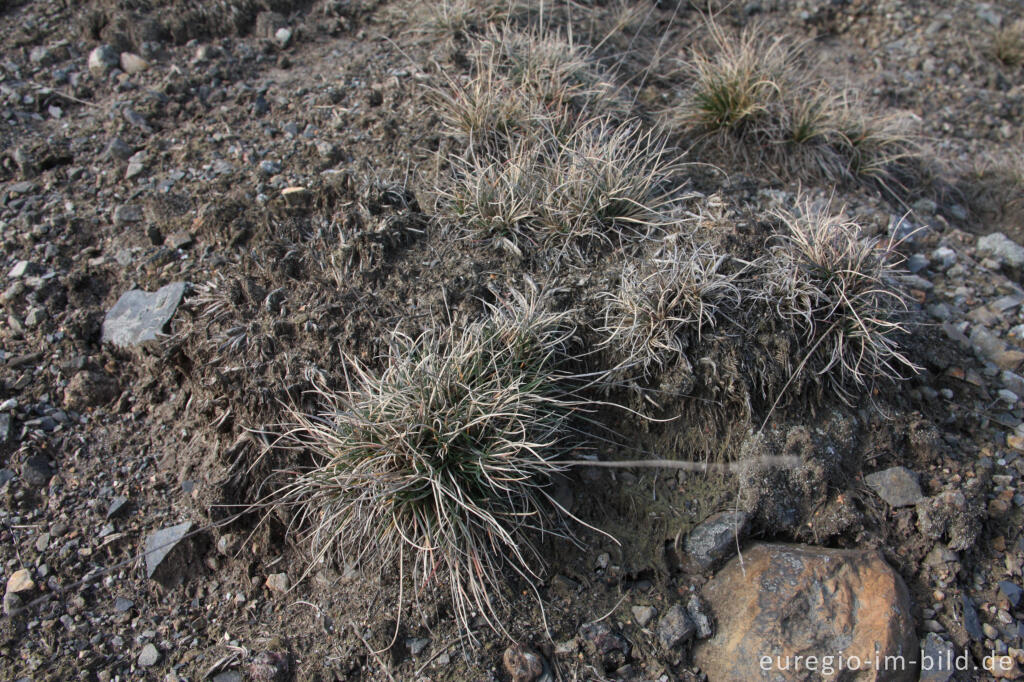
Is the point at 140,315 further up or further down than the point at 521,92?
further down

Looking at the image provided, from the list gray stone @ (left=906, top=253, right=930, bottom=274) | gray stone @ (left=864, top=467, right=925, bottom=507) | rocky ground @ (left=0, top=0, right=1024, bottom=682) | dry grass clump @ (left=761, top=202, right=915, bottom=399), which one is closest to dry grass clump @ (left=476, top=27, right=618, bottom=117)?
rocky ground @ (left=0, top=0, right=1024, bottom=682)

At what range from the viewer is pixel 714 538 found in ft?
9.89

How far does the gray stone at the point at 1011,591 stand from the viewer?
9.62 ft

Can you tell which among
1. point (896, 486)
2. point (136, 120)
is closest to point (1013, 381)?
point (896, 486)

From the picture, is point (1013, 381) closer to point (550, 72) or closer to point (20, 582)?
point (550, 72)

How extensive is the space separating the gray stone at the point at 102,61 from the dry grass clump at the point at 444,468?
8.93ft

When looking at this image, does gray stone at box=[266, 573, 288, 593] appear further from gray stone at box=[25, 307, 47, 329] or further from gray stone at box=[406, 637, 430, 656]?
gray stone at box=[25, 307, 47, 329]

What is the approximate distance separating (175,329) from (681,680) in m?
2.66

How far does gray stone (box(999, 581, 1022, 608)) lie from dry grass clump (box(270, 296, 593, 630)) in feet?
6.04

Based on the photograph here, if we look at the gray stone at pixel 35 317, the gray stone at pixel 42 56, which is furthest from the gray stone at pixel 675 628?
the gray stone at pixel 42 56

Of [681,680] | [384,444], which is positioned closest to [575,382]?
[384,444]

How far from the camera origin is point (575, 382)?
10.7ft

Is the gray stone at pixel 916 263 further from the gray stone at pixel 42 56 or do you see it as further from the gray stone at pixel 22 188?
the gray stone at pixel 42 56

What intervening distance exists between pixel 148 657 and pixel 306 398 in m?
1.14
